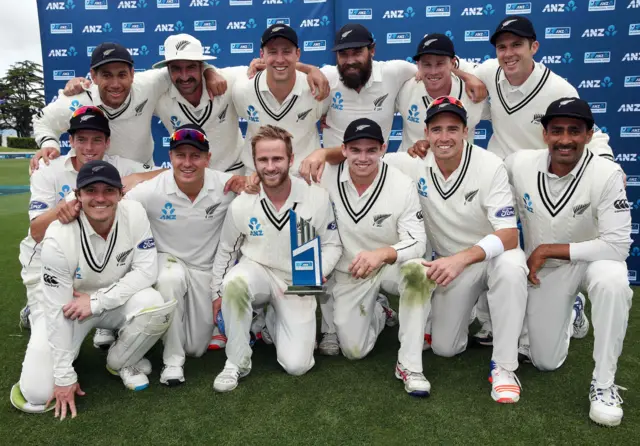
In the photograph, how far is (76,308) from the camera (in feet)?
10.4

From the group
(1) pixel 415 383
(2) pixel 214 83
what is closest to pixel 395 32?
(2) pixel 214 83

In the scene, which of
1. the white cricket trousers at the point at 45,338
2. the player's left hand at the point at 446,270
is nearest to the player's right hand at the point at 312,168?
the player's left hand at the point at 446,270

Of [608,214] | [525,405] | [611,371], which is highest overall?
[608,214]

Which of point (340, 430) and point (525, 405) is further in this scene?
point (525, 405)

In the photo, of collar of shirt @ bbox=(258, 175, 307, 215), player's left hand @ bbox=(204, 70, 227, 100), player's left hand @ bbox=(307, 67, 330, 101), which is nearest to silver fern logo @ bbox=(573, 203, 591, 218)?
collar of shirt @ bbox=(258, 175, 307, 215)

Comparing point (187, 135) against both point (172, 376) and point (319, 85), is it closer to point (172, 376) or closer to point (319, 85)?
point (319, 85)

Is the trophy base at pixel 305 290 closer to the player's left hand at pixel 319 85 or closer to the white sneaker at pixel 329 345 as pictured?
the white sneaker at pixel 329 345

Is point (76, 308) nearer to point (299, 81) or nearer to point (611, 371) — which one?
point (299, 81)

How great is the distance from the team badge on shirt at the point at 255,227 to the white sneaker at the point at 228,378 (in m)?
0.94

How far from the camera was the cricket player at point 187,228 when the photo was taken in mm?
3734

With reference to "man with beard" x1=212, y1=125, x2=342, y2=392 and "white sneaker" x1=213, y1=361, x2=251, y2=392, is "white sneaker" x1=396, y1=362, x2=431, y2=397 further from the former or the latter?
"white sneaker" x1=213, y1=361, x2=251, y2=392

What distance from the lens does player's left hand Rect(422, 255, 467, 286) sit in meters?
3.27

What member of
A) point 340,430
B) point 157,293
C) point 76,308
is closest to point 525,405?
point 340,430

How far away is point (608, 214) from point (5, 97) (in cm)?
6551
